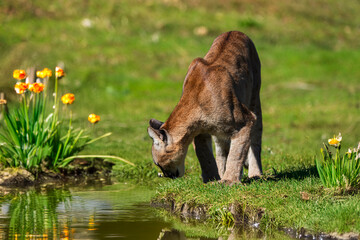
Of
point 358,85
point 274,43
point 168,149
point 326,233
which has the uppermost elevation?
point 274,43

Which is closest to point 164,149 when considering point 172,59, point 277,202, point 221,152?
point 221,152

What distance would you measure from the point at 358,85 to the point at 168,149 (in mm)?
15307

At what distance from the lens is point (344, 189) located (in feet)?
30.6

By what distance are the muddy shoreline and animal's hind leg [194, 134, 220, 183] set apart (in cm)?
88

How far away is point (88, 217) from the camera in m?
9.23

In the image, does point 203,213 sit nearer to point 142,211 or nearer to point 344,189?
point 142,211

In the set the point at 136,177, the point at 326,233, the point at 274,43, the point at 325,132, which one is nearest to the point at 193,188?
the point at 326,233

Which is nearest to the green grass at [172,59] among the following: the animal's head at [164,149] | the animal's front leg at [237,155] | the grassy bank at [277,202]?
the animal's front leg at [237,155]

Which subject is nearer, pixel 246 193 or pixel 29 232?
pixel 29 232

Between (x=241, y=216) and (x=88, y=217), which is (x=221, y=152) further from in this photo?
(x=88, y=217)

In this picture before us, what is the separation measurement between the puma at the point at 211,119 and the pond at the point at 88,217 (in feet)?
3.12

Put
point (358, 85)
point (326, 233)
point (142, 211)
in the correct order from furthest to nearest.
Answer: point (358, 85)
point (142, 211)
point (326, 233)

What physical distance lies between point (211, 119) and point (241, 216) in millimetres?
1505

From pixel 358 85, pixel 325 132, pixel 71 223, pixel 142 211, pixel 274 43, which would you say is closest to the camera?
pixel 71 223
